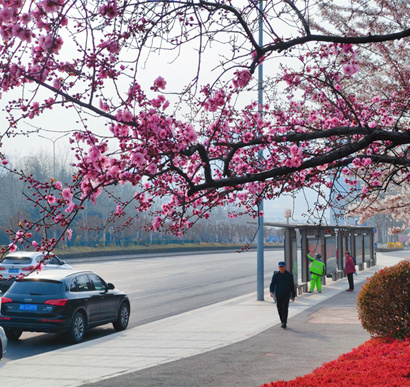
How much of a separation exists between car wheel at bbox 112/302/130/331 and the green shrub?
7.22 metres

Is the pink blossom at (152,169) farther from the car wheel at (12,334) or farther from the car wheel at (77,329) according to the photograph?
the car wheel at (12,334)

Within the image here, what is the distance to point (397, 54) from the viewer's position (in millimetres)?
13414

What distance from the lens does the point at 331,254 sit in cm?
2972

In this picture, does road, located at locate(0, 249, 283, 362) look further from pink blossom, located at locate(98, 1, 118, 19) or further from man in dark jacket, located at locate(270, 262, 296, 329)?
pink blossom, located at locate(98, 1, 118, 19)

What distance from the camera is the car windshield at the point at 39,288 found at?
45.3 ft

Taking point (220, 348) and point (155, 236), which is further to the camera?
point (155, 236)

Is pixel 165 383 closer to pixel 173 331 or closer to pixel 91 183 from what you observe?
pixel 91 183

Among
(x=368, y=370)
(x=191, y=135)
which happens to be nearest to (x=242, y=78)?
(x=191, y=135)

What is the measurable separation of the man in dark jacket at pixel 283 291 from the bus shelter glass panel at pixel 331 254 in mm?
13644

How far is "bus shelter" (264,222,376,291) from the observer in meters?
23.5

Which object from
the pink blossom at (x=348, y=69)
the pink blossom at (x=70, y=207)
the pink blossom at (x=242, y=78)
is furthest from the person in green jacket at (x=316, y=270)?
the pink blossom at (x=70, y=207)

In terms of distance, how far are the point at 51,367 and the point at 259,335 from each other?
475cm

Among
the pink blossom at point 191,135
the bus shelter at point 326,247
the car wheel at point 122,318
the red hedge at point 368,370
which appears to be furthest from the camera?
the bus shelter at point 326,247

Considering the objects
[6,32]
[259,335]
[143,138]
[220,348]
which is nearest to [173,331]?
[259,335]
